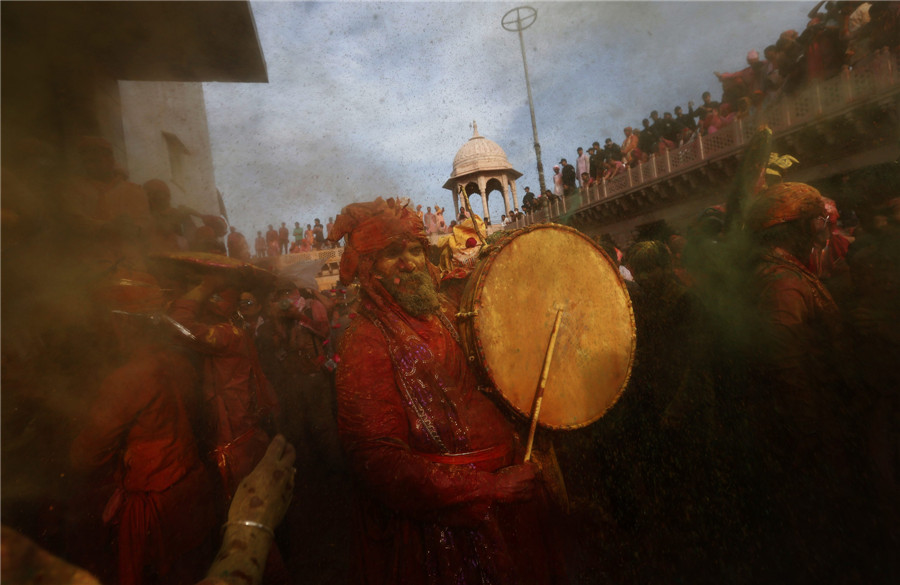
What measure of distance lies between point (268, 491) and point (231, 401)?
1.97 m

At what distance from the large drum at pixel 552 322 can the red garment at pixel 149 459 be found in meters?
1.73

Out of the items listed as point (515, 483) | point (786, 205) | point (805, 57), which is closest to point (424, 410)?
point (515, 483)

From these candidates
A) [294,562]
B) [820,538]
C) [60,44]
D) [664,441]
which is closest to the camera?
[60,44]

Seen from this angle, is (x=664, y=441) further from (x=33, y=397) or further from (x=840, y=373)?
(x=33, y=397)

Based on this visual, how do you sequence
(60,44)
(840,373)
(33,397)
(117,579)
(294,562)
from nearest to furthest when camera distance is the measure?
(60,44) → (33,397) → (117,579) → (840,373) → (294,562)

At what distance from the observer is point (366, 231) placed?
1.96 m

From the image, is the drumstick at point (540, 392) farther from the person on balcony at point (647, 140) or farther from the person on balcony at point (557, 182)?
the person on balcony at point (647, 140)

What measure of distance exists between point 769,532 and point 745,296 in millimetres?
1576

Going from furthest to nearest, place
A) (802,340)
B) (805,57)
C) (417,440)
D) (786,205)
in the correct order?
(805,57) → (786,205) → (802,340) → (417,440)

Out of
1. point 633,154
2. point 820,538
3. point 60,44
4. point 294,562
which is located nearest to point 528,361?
point 60,44

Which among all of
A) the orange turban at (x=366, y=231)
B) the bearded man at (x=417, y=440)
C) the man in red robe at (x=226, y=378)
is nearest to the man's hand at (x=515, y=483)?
the bearded man at (x=417, y=440)

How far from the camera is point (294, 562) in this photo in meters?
3.69

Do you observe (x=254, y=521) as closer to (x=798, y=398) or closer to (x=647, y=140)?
(x=798, y=398)

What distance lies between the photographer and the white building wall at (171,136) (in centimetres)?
191
